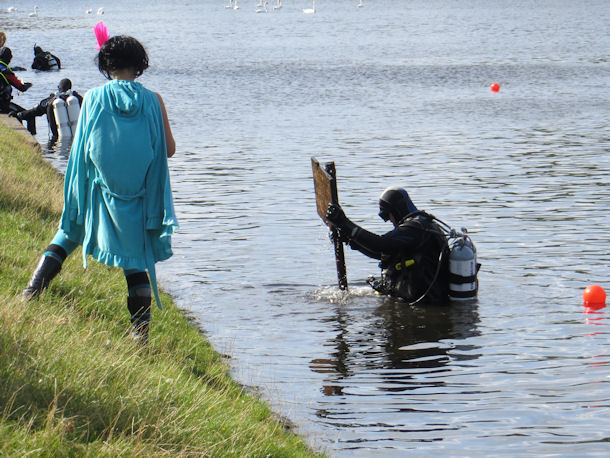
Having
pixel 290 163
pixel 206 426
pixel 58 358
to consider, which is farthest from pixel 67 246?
pixel 290 163

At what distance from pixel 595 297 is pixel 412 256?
6.42 feet

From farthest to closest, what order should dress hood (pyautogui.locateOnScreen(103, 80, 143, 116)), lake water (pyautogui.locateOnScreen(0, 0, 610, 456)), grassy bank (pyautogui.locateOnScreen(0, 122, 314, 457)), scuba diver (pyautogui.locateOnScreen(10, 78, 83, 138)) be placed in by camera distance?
scuba diver (pyautogui.locateOnScreen(10, 78, 83, 138)) < lake water (pyautogui.locateOnScreen(0, 0, 610, 456)) < dress hood (pyautogui.locateOnScreen(103, 80, 143, 116)) < grassy bank (pyautogui.locateOnScreen(0, 122, 314, 457))

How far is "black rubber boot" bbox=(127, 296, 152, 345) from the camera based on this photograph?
600 cm

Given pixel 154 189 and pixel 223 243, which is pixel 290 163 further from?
pixel 154 189

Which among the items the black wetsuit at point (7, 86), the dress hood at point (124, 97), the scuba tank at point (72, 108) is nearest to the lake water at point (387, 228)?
the scuba tank at point (72, 108)

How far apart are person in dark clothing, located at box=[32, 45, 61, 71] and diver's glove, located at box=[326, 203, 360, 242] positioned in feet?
107

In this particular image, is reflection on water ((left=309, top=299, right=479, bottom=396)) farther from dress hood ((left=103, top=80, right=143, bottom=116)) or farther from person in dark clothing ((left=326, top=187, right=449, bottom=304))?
dress hood ((left=103, top=80, right=143, bottom=116))

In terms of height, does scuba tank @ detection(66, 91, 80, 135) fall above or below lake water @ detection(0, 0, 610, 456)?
above

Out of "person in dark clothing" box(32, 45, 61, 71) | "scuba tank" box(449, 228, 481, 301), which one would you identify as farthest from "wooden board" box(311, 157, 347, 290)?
"person in dark clothing" box(32, 45, 61, 71)

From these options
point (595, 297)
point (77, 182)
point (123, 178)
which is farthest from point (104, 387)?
point (595, 297)

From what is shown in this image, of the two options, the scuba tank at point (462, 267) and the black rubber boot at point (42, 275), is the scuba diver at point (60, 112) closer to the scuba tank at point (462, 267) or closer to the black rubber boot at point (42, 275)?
the scuba tank at point (462, 267)

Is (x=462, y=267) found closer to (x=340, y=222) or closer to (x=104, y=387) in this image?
(x=340, y=222)

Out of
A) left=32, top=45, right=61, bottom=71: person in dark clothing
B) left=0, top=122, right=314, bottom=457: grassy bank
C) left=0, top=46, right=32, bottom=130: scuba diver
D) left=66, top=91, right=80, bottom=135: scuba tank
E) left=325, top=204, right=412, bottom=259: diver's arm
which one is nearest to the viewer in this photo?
left=0, top=122, right=314, bottom=457: grassy bank

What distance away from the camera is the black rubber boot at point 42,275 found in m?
6.04
